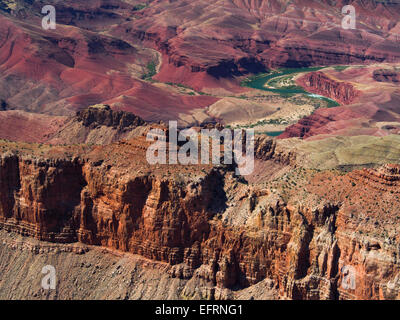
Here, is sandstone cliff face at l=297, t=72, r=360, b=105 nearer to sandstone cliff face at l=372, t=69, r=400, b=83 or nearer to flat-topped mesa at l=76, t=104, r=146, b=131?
sandstone cliff face at l=372, t=69, r=400, b=83

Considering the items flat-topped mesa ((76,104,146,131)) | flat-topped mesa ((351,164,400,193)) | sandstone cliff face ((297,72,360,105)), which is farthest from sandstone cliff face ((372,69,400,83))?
flat-topped mesa ((351,164,400,193))

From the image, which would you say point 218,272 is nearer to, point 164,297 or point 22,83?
point 164,297

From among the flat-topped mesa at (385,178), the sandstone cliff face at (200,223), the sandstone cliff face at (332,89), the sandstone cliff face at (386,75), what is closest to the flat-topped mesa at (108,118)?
the sandstone cliff face at (200,223)

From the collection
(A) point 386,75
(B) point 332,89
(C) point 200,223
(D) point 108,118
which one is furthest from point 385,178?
(A) point 386,75

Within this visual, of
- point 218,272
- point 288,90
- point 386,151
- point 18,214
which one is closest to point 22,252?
point 18,214
